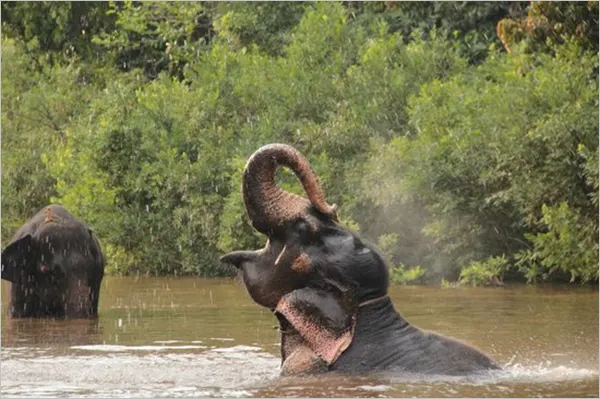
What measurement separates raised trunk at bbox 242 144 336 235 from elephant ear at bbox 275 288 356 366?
486 mm

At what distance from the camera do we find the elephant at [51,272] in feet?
54.5

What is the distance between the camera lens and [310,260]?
1052 centimetres

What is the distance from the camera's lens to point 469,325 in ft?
53.2

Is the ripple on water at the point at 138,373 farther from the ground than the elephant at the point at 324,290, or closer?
closer

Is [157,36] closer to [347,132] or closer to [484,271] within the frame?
[347,132]

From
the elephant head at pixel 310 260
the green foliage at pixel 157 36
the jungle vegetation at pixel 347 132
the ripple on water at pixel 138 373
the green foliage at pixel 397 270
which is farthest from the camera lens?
the green foliage at pixel 157 36

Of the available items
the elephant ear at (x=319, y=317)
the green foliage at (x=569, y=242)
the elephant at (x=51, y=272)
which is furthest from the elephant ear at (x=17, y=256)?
the green foliage at (x=569, y=242)

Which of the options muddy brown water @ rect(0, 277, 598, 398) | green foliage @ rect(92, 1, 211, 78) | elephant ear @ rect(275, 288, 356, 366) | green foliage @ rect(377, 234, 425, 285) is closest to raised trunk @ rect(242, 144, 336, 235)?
elephant ear @ rect(275, 288, 356, 366)

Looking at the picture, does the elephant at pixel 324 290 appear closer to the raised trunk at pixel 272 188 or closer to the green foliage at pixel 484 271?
the raised trunk at pixel 272 188

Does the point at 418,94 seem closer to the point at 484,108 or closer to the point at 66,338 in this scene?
the point at 484,108

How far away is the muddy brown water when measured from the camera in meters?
10.5

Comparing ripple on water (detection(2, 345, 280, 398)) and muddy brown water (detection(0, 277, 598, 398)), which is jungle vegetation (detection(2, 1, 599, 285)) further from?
ripple on water (detection(2, 345, 280, 398))

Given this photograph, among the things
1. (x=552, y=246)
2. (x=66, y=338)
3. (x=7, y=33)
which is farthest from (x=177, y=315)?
(x=7, y=33)

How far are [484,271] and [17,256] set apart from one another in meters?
7.89
